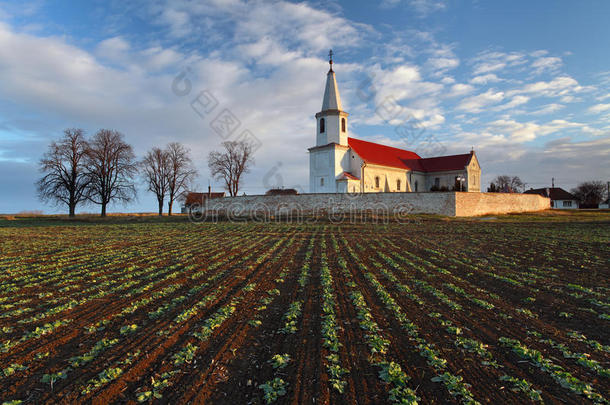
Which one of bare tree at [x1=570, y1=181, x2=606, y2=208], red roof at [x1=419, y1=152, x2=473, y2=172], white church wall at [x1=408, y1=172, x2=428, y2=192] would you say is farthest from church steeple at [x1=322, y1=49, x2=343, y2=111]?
bare tree at [x1=570, y1=181, x2=606, y2=208]

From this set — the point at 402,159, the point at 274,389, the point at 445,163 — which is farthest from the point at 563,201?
the point at 274,389

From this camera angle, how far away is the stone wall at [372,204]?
36062 millimetres

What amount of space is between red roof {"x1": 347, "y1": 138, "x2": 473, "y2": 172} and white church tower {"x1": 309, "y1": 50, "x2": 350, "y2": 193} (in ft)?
10.3

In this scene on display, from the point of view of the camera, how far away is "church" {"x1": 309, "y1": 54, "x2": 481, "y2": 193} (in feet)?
147

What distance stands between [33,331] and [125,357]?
2.50 m

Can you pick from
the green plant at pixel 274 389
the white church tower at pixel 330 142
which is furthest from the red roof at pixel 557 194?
the green plant at pixel 274 389

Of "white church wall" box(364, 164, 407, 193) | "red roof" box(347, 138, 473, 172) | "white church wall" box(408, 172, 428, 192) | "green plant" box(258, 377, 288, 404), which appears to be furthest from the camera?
"white church wall" box(408, 172, 428, 192)

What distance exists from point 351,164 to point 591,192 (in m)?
80.4

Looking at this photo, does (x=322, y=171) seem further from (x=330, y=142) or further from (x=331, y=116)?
(x=331, y=116)

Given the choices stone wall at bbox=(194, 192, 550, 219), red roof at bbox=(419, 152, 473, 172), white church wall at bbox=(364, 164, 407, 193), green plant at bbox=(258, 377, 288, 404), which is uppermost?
red roof at bbox=(419, 152, 473, 172)

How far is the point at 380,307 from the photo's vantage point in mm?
7512

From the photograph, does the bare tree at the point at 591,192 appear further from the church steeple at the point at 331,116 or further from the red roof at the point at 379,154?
the church steeple at the point at 331,116

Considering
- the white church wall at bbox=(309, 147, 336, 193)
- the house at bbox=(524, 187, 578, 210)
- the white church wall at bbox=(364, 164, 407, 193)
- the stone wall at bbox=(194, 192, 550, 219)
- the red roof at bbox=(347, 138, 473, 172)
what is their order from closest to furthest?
1. the stone wall at bbox=(194, 192, 550, 219)
2. the white church wall at bbox=(309, 147, 336, 193)
3. the white church wall at bbox=(364, 164, 407, 193)
4. the red roof at bbox=(347, 138, 473, 172)
5. the house at bbox=(524, 187, 578, 210)

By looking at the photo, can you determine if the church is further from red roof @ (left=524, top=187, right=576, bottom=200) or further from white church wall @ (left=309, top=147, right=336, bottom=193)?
red roof @ (left=524, top=187, right=576, bottom=200)
